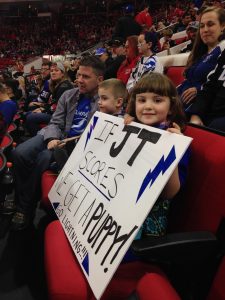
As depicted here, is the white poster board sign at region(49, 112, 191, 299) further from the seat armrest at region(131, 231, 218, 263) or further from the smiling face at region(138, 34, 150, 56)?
the smiling face at region(138, 34, 150, 56)

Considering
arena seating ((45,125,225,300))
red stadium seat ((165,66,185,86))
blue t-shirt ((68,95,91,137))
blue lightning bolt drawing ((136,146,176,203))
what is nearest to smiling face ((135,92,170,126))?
arena seating ((45,125,225,300))

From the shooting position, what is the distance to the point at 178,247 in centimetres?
83

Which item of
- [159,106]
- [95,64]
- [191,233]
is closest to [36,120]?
[95,64]

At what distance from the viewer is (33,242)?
1957 millimetres

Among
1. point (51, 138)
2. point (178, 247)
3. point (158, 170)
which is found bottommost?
point (51, 138)

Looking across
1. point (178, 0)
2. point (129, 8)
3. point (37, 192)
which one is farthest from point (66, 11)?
point (37, 192)

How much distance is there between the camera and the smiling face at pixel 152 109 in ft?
3.92

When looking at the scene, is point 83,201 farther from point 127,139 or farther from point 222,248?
point 222,248

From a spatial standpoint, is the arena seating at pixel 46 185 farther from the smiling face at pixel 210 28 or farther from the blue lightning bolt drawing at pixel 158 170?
the smiling face at pixel 210 28

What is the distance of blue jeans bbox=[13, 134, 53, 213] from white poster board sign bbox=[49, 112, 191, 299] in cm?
68

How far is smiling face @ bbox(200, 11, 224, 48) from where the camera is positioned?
187 cm

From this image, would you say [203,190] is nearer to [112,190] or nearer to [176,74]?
[112,190]

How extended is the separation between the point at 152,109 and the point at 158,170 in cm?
34

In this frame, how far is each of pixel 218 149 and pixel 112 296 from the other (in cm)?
53
